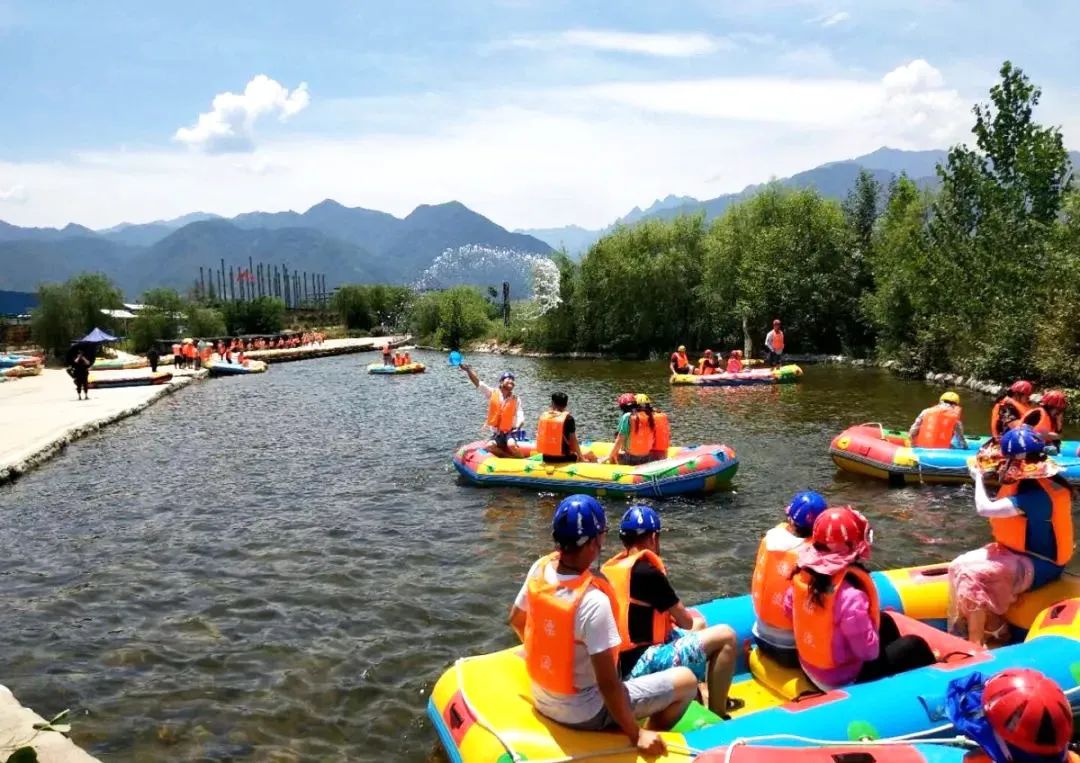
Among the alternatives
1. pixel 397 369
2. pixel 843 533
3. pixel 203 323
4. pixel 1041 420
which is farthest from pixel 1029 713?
pixel 203 323

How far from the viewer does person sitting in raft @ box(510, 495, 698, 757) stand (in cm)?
421

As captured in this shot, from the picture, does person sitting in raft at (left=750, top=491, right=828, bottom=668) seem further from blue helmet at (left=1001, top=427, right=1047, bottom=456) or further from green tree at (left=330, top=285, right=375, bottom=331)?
green tree at (left=330, top=285, right=375, bottom=331)

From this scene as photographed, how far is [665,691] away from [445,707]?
1.48 m

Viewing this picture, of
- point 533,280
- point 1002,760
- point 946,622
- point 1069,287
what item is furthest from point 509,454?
point 533,280

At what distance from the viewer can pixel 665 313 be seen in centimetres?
4253

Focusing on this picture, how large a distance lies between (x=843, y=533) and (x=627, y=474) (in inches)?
277

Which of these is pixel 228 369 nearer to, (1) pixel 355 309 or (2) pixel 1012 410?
(2) pixel 1012 410

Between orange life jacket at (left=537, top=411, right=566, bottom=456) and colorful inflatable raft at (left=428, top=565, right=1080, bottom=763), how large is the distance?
621cm

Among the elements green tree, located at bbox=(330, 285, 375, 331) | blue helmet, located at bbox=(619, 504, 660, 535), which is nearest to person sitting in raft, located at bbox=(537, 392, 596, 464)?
blue helmet, located at bbox=(619, 504, 660, 535)

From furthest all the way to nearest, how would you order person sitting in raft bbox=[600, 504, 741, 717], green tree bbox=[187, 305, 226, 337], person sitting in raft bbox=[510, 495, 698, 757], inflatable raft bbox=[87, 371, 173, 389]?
1. green tree bbox=[187, 305, 226, 337]
2. inflatable raft bbox=[87, 371, 173, 389]
3. person sitting in raft bbox=[600, 504, 741, 717]
4. person sitting in raft bbox=[510, 495, 698, 757]

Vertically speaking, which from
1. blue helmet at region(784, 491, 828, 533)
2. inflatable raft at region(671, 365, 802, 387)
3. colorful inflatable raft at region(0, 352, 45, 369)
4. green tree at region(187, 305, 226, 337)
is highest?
green tree at region(187, 305, 226, 337)

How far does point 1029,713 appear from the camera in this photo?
2.99 metres

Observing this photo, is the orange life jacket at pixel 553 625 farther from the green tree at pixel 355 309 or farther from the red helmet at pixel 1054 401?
the green tree at pixel 355 309

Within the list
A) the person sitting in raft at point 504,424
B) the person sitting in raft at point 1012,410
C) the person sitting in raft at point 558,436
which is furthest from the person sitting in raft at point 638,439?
the person sitting in raft at point 1012,410
